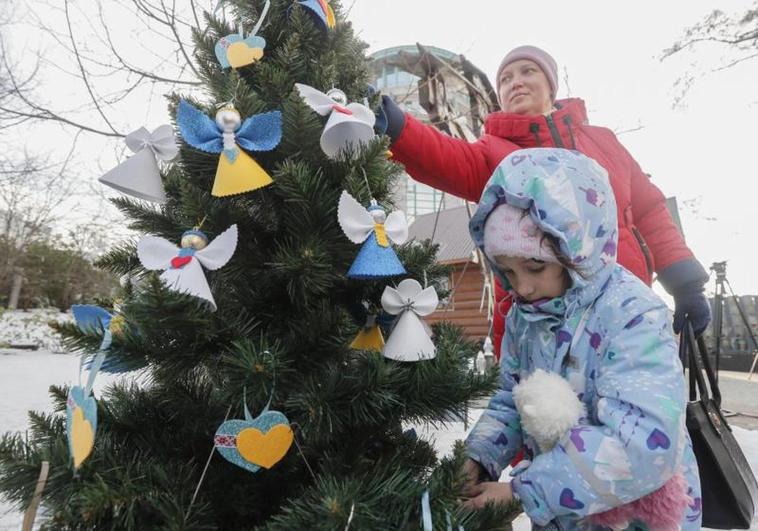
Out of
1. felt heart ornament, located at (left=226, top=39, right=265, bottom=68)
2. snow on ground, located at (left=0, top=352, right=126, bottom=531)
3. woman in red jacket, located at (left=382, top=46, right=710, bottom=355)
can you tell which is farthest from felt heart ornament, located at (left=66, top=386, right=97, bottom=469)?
snow on ground, located at (left=0, top=352, right=126, bottom=531)

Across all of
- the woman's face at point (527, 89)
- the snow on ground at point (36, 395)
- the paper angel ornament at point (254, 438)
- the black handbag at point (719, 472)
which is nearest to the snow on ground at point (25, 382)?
the snow on ground at point (36, 395)

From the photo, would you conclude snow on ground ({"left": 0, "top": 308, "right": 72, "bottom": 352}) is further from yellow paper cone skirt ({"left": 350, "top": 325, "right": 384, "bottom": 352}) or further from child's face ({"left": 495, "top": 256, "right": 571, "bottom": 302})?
child's face ({"left": 495, "top": 256, "right": 571, "bottom": 302})

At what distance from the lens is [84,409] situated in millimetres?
669

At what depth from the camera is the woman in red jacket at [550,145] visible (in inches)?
57.7

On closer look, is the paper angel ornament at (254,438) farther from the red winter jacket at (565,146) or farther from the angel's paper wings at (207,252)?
the red winter jacket at (565,146)

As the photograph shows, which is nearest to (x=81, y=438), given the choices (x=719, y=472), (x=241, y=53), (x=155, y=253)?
(x=155, y=253)

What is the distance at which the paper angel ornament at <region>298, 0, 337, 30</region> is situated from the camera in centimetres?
103

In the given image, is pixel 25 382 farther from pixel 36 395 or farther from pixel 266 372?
pixel 266 372

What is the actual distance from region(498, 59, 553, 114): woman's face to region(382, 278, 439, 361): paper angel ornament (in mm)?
1095

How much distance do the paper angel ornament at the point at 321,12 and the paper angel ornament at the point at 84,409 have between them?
2.63 ft

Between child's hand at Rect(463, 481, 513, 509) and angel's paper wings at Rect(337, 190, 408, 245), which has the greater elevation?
angel's paper wings at Rect(337, 190, 408, 245)

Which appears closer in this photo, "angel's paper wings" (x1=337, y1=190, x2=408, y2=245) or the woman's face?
"angel's paper wings" (x1=337, y1=190, x2=408, y2=245)

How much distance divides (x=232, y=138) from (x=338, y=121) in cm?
20

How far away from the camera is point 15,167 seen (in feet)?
19.1
